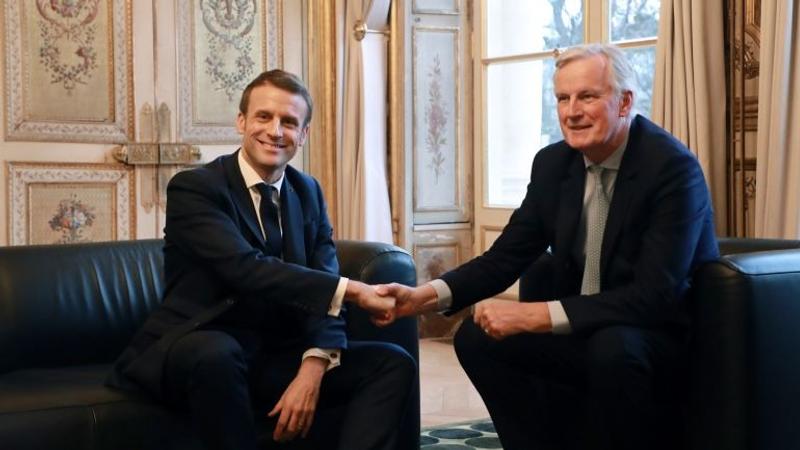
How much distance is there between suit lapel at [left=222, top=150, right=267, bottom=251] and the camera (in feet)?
8.20

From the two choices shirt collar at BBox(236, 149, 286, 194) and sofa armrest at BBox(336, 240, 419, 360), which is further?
sofa armrest at BBox(336, 240, 419, 360)

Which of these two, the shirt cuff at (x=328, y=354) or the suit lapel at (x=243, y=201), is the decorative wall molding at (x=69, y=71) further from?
the shirt cuff at (x=328, y=354)

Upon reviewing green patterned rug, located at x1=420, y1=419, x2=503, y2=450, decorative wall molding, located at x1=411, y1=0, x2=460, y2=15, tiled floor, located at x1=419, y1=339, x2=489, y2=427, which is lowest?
tiled floor, located at x1=419, y1=339, x2=489, y2=427

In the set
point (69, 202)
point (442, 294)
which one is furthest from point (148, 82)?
point (442, 294)

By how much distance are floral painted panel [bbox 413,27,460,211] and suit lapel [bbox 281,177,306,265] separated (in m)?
2.79

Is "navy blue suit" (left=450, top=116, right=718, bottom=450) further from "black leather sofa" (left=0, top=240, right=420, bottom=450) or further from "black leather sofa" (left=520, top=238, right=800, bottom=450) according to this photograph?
"black leather sofa" (left=0, top=240, right=420, bottom=450)

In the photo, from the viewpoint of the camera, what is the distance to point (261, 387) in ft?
7.84

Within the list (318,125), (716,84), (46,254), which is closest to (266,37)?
(318,125)

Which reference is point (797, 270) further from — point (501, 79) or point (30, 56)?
point (30, 56)

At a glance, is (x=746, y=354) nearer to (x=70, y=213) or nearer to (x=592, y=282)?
(x=592, y=282)

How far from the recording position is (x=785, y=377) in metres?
2.27

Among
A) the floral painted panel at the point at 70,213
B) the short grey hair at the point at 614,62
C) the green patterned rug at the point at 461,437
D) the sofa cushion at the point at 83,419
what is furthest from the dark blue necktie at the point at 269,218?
the floral painted panel at the point at 70,213

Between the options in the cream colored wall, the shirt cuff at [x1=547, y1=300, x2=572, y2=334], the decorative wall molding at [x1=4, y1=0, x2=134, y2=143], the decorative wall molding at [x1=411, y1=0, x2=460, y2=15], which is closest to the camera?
the shirt cuff at [x1=547, y1=300, x2=572, y2=334]

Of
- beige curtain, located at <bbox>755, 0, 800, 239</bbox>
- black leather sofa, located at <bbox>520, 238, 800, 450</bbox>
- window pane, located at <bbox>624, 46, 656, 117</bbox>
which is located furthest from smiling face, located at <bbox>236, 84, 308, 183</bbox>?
window pane, located at <bbox>624, 46, 656, 117</bbox>
